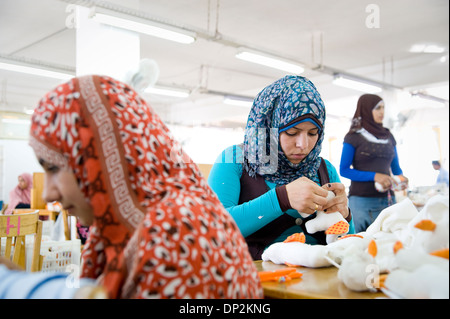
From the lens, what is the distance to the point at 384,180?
8.33ft

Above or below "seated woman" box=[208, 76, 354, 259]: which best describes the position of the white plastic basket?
below

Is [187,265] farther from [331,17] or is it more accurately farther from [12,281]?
[331,17]

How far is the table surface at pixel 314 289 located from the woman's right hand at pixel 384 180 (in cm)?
160

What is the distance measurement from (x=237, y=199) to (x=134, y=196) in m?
0.84

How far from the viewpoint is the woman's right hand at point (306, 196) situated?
1.18 metres

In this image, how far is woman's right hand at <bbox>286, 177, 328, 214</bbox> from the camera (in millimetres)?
1182

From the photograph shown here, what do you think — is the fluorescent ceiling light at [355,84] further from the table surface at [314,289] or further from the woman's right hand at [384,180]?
the table surface at [314,289]

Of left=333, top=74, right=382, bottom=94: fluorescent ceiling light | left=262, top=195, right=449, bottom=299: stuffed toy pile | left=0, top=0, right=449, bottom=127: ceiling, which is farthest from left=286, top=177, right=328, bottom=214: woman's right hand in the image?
left=333, top=74, right=382, bottom=94: fluorescent ceiling light

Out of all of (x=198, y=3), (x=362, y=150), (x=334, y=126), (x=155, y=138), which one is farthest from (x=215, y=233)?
(x=334, y=126)

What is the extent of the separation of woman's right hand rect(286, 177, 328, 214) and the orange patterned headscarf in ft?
1.79

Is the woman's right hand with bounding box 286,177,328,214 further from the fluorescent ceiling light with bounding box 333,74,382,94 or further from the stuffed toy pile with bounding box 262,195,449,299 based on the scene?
→ the fluorescent ceiling light with bounding box 333,74,382,94

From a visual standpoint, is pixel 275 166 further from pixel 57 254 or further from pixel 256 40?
pixel 256 40

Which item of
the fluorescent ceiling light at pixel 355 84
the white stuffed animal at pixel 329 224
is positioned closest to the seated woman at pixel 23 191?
the fluorescent ceiling light at pixel 355 84

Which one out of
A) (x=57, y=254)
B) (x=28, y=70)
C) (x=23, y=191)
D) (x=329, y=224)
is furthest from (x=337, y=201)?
(x=23, y=191)
